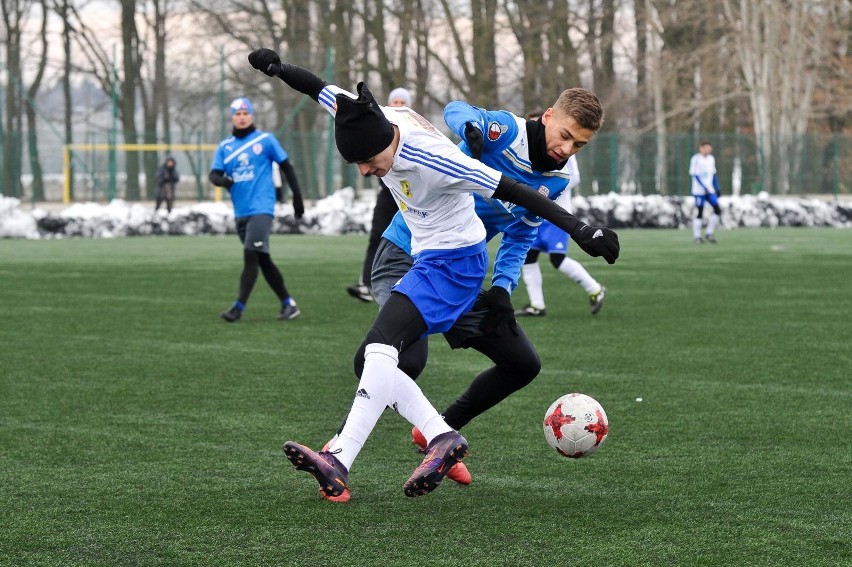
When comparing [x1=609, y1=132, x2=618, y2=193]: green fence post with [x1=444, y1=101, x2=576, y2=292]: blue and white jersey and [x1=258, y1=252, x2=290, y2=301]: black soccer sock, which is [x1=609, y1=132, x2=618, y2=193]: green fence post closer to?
[x1=258, y1=252, x2=290, y2=301]: black soccer sock

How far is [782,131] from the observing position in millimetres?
48094

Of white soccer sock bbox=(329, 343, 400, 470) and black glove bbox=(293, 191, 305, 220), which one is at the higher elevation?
black glove bbox=(293, 191, 305, 220)

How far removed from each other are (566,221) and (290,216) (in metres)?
28.2

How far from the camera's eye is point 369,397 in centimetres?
532

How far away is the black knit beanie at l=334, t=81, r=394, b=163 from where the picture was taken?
5.12 m

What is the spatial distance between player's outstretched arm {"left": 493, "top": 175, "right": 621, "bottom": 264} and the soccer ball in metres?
1.02

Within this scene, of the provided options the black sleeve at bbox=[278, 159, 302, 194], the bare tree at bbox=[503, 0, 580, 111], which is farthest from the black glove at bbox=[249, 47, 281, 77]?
the bare tree at bbox=[503, 0, 580, 111]

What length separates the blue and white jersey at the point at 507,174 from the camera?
5992 millimetres

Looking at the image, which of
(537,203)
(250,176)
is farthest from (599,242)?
(250,176)

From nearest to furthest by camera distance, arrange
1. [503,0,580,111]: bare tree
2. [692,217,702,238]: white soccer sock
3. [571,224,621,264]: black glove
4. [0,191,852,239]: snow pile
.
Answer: [571,224,621,264]: black glove → [692,217,702,238]: white soccer sock → [0,191,852,239]: snow pile → [503,0,580,111]: bare tree

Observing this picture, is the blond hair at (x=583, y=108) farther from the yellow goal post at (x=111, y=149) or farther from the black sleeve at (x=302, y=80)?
the yellow goal post at (x=111, y=149)

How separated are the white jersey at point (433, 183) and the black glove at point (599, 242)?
1.46ft

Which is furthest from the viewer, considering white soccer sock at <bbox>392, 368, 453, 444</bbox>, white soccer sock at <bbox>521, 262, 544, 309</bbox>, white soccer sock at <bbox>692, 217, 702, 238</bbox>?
white soccer sock at <bbox>692, 217, 702, 238</bbox>

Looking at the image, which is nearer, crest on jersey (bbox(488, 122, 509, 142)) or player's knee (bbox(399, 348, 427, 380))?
player's knee (bbox(399, 348, 427, 380))
